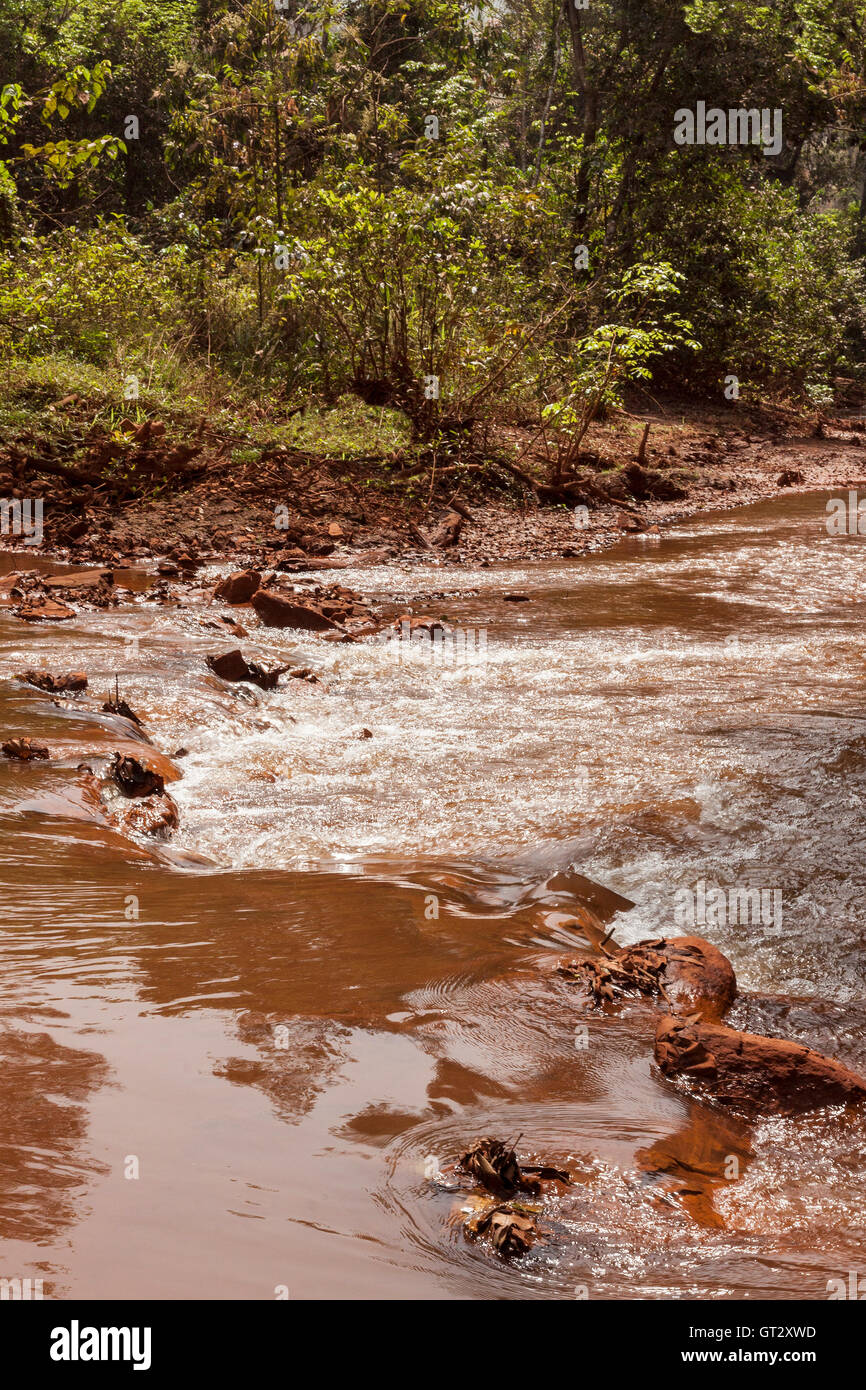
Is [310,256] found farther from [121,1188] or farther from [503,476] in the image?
[121,1188]

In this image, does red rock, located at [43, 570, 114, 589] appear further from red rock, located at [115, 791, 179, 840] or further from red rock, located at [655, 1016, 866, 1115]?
red rock, located at [655, 1016, 866, 1115]

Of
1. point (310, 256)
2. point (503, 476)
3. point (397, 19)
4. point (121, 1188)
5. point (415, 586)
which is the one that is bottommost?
point (121, 1188)

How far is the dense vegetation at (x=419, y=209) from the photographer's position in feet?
39.9

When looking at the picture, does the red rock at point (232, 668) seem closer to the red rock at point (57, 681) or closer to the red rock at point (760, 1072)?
the red rock at point (57, 681)

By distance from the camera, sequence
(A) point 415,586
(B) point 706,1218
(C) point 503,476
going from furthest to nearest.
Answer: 1. (C) point 503,476
2. (A) point 415,586
3. (B) point 706,1218

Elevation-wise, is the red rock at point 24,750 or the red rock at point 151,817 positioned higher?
the red rock at point 24,750

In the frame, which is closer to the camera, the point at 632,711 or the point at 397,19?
the point at 632,711

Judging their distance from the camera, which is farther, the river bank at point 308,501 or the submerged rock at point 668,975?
the river bank at point 308,501

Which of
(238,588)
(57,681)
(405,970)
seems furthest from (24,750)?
(238,588)

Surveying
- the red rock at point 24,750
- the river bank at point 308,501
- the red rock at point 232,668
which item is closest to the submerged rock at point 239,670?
the red rock at point 232,668

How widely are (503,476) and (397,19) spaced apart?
1372 cm

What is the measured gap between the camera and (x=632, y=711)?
5.90 metres

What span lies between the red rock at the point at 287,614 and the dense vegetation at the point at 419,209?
3881 mm

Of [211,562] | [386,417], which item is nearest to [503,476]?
[386,417]
